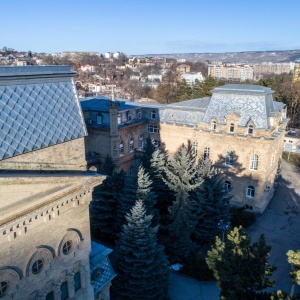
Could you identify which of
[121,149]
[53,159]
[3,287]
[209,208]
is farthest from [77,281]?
[121,149]

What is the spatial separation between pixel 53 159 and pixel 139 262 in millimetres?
9312

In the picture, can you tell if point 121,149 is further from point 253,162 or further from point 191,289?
point 191,289

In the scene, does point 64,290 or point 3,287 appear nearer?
point 3,287

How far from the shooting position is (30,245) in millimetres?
12203

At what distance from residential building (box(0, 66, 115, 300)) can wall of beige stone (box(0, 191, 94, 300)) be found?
1.5 inches

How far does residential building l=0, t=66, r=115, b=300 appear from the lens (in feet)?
37.6

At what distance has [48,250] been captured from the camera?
13.0 meters

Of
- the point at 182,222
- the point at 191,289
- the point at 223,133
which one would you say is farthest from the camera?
the point at 223,133

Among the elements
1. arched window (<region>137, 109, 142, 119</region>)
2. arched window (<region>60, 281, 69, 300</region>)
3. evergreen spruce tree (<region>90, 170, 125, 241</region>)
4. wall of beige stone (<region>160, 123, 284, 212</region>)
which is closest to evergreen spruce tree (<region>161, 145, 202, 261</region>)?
evergreen spruce tree (<region>90, 170, 125, 241</region>)

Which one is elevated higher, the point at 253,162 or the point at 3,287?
the point at 3,287

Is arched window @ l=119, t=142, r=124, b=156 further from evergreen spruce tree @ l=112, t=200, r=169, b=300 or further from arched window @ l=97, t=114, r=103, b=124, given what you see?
evergreen spruce tree @ l=112, t=200, r=169, b=300

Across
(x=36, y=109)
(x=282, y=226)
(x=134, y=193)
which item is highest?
(x=36, y=109)

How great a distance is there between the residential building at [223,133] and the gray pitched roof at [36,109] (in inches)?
672

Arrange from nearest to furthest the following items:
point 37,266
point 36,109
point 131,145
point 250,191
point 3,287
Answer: point 3,287 → point 37,266 → point 36,109 → point 250,191 → point 131,145
